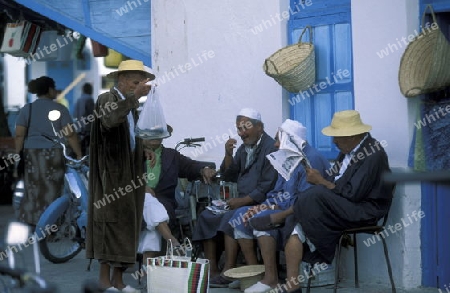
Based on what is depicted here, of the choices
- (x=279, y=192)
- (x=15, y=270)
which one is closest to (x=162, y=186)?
(x=279, y=192)

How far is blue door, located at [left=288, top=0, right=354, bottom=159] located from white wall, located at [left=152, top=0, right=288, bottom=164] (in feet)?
0.70

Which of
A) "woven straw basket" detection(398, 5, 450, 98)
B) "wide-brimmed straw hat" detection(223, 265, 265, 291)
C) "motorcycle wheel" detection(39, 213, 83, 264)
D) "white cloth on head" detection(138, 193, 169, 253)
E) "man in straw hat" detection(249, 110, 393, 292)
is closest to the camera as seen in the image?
"man in straw hat" detection(249, 110, 393, 292)

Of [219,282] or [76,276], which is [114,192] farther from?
[76,276]

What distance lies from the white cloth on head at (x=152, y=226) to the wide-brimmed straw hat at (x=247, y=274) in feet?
2.17

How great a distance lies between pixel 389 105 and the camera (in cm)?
784

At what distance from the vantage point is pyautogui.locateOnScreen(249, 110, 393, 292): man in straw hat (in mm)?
7168

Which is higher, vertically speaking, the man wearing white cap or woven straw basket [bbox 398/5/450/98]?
woven straw basket [bbox 398/5/450/98]

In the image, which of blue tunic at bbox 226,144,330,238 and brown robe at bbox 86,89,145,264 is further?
blue tunic at bbox 226,144,330,238

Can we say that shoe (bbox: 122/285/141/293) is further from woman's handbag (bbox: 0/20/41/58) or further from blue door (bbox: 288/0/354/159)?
woman's handbag (bbox: 0/20/41/58)

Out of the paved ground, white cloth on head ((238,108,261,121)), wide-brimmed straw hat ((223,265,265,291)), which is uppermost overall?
white cloth on head ((238,108,261,121))

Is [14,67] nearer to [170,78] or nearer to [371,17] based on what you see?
[170,78]

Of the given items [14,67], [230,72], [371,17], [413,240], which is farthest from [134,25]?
[14,67]

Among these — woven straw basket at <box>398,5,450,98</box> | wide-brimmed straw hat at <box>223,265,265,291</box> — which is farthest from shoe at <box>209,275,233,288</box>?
woven straw basket at <box>398,5,450,98</box>

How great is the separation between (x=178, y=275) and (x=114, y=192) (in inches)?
32.5
